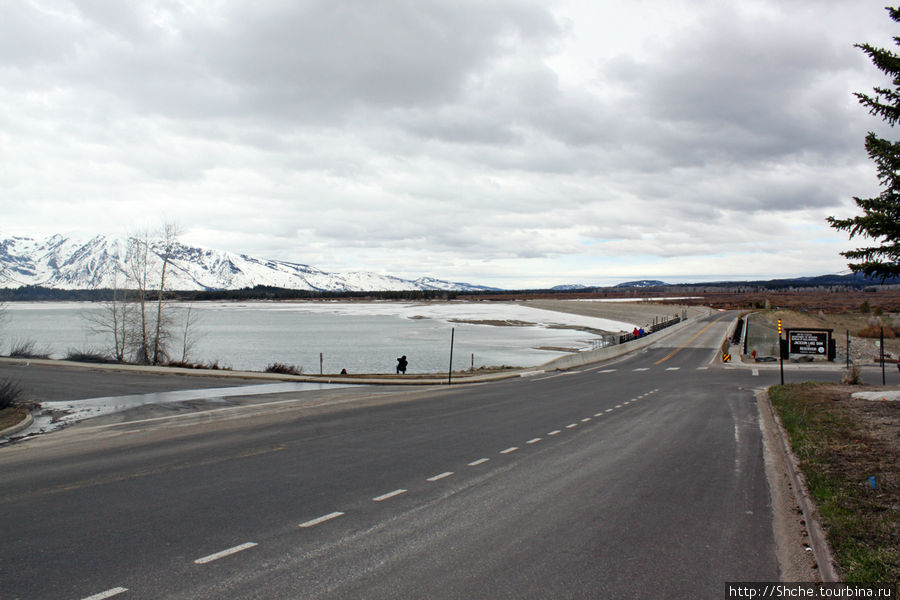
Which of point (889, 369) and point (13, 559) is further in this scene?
point (889, 369)

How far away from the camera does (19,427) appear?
46.2 feet

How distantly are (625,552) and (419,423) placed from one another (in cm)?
917

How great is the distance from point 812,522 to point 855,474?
262 centimetres

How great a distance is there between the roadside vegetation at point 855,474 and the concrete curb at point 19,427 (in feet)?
53.3

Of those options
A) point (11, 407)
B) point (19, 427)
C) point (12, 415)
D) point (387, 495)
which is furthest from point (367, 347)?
point (387, 495)

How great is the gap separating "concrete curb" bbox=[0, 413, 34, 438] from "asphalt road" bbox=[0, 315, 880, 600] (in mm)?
1231

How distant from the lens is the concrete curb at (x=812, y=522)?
18.2 ft

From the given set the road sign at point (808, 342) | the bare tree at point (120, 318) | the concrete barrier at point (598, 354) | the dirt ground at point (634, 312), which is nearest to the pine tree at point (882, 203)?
the concrete barrier at point (598, 354)

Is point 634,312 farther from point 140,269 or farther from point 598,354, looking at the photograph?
point 140,269

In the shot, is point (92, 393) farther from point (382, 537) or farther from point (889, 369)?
point (889, 369)

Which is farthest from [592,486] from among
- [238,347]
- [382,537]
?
[238,347]

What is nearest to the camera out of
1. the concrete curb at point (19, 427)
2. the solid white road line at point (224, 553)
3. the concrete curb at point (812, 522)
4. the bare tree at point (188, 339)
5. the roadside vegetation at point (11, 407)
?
the concrete curb at point (812, 522)

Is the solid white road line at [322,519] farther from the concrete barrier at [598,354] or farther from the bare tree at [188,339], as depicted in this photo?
the bare tree at [188,339]

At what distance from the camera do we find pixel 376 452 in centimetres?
1112
